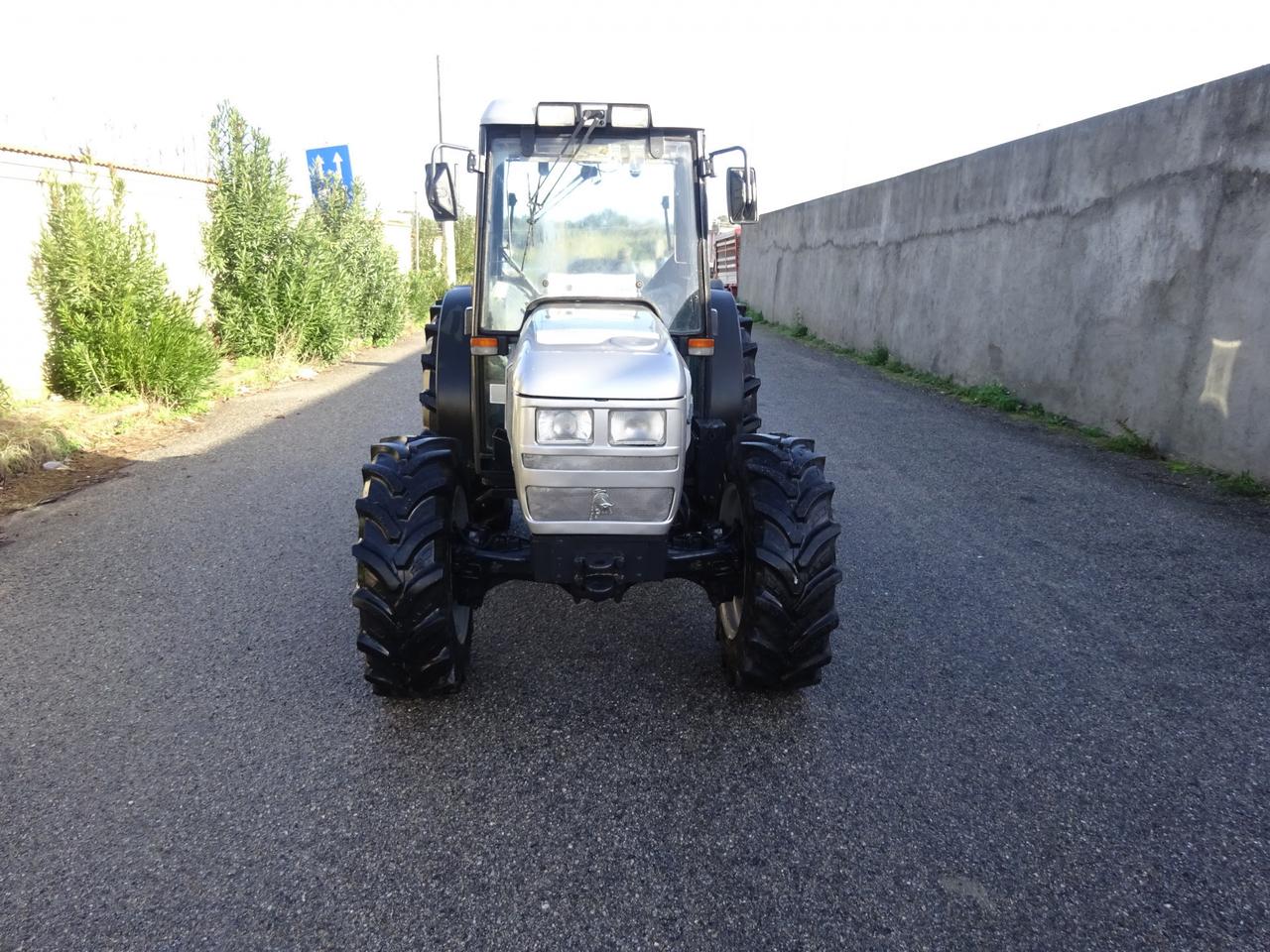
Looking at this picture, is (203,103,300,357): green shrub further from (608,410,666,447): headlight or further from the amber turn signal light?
(608,410,666,447): headlight

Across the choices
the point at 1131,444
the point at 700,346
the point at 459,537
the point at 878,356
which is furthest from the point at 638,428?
the point at 878,356

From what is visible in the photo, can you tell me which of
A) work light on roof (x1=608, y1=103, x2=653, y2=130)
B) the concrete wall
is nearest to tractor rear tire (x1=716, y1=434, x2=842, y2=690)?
work light on roof (x1=608, y1=103, x2=653, y2=130)

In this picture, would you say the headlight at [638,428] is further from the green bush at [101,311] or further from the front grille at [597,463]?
the green bush at [101,311]

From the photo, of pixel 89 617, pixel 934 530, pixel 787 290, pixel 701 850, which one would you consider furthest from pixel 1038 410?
pixel 787 290

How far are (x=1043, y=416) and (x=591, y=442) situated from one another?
779cm

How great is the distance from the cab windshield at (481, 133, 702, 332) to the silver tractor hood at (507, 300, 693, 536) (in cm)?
97

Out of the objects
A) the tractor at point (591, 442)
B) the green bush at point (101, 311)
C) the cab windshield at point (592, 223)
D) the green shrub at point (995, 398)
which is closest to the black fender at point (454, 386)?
the tractor at point (591, 442)

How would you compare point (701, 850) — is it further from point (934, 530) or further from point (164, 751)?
point (934, 530)

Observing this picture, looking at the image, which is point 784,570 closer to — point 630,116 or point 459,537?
point 459,537

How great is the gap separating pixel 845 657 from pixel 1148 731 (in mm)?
1155

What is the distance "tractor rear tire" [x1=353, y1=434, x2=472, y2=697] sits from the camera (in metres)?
3.01

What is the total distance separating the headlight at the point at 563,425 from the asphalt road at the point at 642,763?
1.13 m

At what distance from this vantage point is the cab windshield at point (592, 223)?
12.9ft

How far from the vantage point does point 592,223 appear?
4.01 metres
